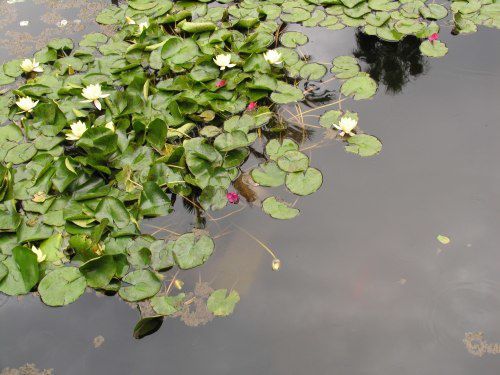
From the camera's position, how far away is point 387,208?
9.12 ft

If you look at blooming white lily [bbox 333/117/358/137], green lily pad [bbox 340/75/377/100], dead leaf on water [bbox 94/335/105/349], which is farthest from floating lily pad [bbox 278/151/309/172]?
dead leaf on water [bbox 94/335/105/349]

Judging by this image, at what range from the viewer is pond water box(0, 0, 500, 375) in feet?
7.50

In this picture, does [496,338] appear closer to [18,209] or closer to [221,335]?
[221,335]

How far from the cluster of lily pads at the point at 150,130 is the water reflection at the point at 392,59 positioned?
0.09m

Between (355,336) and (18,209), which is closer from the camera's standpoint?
(355,336)

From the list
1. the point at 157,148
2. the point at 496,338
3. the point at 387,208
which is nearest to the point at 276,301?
the point at 387,208

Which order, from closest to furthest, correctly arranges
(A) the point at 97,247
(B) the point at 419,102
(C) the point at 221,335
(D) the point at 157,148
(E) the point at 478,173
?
1. (C) the point at 221,335
2. (A) the point at 97,247
3. (E) the point at 478,173
4. (D) the point at 157,148
5. (B) the point at 419,102

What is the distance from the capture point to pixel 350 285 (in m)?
2.50

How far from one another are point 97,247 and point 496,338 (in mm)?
2132

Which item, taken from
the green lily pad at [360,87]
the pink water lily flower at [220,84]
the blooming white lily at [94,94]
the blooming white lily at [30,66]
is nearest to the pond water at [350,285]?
the green lily pad at [360,87]

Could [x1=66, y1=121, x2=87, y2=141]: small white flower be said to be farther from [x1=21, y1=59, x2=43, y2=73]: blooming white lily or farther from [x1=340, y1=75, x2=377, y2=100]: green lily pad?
[x1=340, y1=75, x2=377, y2=100]: green lily pad

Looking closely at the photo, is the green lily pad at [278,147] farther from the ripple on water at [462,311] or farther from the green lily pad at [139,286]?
the ripple on water at [462,311]

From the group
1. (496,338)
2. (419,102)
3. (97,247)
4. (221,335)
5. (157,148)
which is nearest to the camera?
(496,338)

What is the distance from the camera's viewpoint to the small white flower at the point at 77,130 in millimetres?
3096
